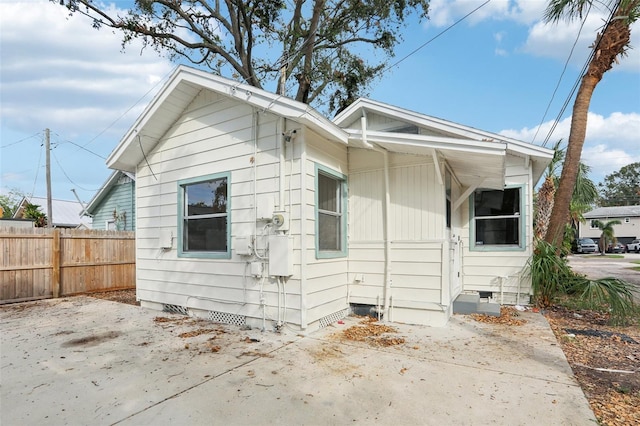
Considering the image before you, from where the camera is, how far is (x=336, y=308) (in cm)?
545

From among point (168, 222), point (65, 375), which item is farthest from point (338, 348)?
point (168, 222)

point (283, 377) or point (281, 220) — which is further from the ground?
point (281, 220)

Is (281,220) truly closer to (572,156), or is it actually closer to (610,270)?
(572,156)

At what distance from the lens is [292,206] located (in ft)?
15.7

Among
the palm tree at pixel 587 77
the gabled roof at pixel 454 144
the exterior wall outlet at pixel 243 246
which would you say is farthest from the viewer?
the palm tree at pixel 587 77

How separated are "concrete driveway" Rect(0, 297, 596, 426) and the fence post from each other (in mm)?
3650

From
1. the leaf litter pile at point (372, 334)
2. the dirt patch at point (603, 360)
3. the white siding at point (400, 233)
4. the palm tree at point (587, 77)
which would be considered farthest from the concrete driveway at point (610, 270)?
the leaf litter pile at point (372, 334)

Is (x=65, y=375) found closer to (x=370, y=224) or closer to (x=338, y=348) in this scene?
(x=338, y=348)

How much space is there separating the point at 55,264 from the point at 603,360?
412 inches

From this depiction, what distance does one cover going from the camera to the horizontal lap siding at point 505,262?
274 inches

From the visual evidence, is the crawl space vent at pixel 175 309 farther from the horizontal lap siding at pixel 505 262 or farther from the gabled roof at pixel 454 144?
the horizontal lap siding at pixel 505 262

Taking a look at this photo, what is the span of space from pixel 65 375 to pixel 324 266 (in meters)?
3.19

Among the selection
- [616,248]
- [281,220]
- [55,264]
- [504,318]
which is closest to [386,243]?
[281,220]

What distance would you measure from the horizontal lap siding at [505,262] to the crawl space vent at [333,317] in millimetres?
3088
